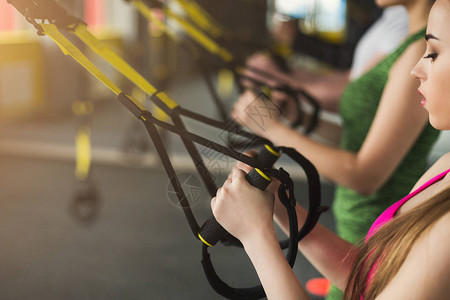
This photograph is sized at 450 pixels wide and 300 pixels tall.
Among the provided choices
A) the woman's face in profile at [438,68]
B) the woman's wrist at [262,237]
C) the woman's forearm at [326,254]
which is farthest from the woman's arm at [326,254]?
the woman's face in profile at [438,68]

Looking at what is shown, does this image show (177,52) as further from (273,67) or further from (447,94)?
(447,94)

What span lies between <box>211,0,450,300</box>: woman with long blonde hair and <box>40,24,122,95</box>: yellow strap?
23 cm

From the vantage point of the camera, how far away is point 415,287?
571mm

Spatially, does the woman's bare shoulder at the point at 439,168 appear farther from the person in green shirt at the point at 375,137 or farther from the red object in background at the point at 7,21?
the red object in background at the point at 7,21

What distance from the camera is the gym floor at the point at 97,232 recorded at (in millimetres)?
2355

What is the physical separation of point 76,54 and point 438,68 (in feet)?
1.63

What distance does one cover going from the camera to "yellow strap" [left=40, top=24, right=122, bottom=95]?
79 cm

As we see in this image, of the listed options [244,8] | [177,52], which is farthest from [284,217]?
[177,52]

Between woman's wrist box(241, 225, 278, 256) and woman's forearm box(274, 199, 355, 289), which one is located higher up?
woman's wrist box(241, 225, 278, 256)

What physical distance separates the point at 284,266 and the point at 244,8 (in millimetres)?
5956

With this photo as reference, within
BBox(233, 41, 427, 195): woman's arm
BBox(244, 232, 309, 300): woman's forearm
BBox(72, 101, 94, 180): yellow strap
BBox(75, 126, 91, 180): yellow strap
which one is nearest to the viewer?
BBox(244, 232, 309, 300): woman's forearm

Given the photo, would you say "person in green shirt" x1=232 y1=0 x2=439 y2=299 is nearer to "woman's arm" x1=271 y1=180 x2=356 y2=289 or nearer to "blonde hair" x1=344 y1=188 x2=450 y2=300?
"woman's arm" x1=271 y1=180 x2=356 y2=289

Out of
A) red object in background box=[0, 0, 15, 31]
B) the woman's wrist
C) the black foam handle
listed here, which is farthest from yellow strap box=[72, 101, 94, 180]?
red object in background box=[0, 0, 15, 31]

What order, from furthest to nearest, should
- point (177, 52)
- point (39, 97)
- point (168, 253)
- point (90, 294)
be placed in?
point (177, 52)
point (39, 97)
point (168, 253)
point (90, 294)
